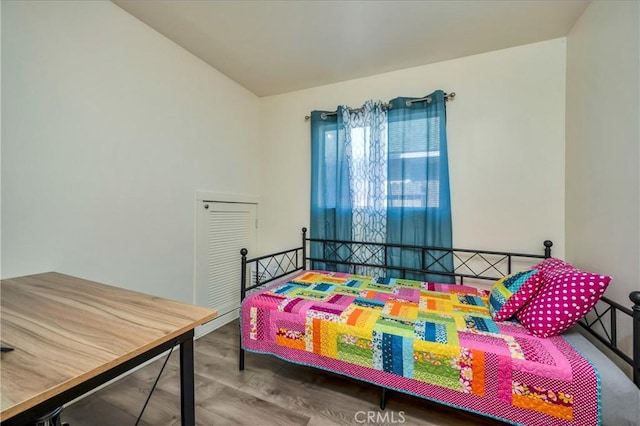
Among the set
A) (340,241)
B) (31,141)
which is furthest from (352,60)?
(31,141)

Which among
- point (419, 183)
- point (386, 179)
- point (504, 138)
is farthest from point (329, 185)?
point (504, 138)

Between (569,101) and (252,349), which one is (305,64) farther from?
(252,349)

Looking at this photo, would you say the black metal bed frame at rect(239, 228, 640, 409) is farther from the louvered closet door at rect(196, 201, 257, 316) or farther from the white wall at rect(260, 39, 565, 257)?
the louvered closet door at rect(196, 201, 257, 316)

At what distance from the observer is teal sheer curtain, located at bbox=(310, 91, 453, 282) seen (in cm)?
225

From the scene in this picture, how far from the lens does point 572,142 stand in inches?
73.4

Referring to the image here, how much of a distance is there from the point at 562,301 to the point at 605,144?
37.2 inches

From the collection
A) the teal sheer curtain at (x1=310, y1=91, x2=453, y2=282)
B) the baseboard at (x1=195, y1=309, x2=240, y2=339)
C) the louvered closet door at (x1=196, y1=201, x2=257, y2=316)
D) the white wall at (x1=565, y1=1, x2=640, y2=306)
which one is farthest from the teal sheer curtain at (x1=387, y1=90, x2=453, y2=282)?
the baseboard at (x1=195, y1=309, x2=240, y2=339)

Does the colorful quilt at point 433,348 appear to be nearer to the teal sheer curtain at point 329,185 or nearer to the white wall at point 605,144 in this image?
the white wall at point 605,144

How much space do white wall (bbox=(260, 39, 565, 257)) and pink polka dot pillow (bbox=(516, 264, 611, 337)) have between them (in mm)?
746

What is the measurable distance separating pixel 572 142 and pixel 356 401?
2.25 metres

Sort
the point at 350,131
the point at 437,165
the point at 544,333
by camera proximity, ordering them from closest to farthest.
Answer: the point at 544,333 → the point at 437,165 → the point at 350,131

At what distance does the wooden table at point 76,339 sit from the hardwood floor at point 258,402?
2.58 ft

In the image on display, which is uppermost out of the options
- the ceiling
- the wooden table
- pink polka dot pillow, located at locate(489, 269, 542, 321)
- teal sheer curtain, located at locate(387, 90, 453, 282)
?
the ceiling

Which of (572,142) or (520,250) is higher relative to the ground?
(572,142)
